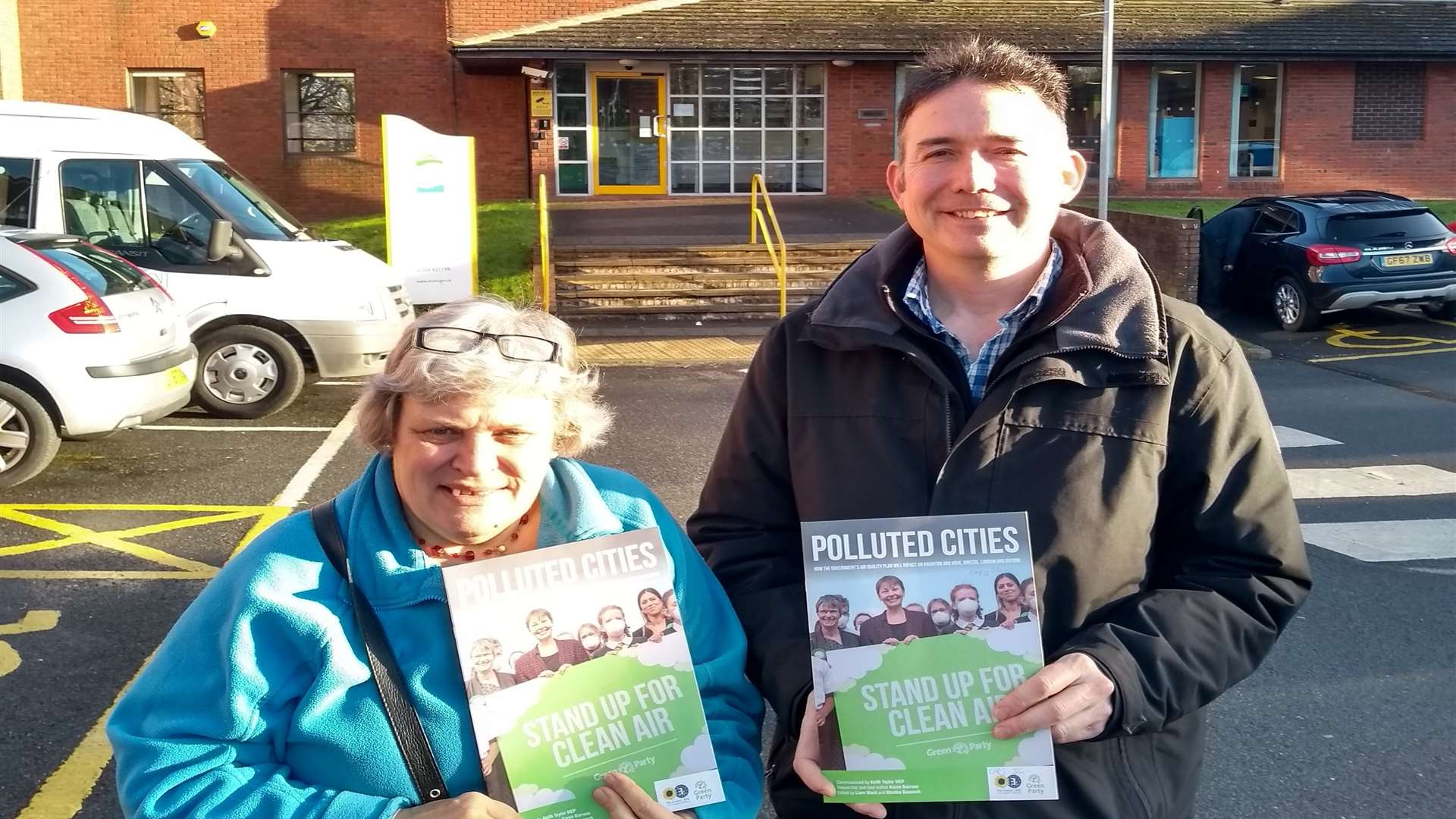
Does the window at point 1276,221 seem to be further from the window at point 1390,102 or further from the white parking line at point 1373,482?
the window at point 1390,102

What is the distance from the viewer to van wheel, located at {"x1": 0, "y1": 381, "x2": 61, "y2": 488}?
25.8ft

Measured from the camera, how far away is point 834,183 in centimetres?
2642

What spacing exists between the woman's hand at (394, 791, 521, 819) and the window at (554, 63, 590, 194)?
24.3 meters

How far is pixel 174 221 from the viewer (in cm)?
1044

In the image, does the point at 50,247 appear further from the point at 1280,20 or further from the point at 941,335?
the point at 1280,20

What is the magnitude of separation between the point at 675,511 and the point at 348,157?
65.9 feet

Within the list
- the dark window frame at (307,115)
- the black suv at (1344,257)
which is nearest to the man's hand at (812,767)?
the black suv at (1344,257)

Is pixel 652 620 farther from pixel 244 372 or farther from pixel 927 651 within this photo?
pixel 244 372

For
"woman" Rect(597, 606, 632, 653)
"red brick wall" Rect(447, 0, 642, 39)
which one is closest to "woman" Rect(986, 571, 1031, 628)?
"woman" Rect(597, 606, 632, 653)

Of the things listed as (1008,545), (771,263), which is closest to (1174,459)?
(1008,545)

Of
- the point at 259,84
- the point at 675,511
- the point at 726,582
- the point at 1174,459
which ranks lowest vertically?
the point at 675,511

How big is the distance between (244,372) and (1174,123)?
21.8 m

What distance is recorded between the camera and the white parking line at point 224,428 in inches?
387

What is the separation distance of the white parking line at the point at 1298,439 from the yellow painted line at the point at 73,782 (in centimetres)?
755
